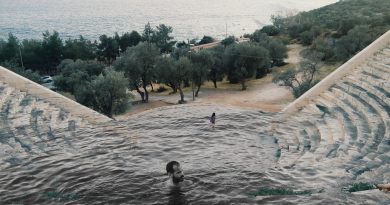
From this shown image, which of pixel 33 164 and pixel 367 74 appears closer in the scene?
pixel 33 164

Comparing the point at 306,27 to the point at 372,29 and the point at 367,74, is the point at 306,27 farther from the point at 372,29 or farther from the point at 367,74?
the point at 367,74

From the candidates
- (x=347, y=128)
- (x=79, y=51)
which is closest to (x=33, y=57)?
(x=79, y=51)

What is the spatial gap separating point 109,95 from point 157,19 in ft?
259

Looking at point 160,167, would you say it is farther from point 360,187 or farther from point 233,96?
point 233,96

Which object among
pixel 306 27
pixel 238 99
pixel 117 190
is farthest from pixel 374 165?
pixel 306 27

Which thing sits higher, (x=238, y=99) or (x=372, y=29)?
(x=372, y=29)

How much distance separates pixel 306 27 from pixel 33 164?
5203 cm

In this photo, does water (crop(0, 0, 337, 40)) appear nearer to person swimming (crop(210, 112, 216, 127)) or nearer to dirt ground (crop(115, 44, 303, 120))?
dirt ground (crop(115, 44, 303, 120))

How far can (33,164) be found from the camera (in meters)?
10.6

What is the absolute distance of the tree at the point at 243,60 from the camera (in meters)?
38.4

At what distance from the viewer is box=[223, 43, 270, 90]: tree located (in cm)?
3837

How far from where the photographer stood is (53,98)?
1622cm

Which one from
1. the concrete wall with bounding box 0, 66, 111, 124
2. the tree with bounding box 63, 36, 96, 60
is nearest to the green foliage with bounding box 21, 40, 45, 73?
the tree with bounding box 63, 36, 96, 60

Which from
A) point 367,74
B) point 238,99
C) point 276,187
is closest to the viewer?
point 276,187
